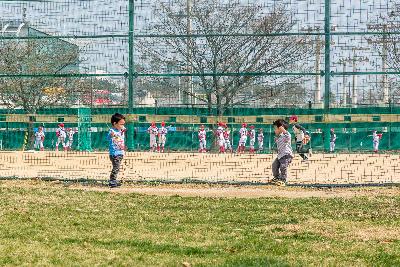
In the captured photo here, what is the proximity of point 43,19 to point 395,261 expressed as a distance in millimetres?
12485

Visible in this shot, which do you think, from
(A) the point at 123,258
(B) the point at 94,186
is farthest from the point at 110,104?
(A) the point at 123,258

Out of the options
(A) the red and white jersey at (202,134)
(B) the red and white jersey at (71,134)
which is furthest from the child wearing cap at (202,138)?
(B) the red and white jersey at (71,134)

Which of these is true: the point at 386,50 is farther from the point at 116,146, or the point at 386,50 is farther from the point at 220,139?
the point at 220,139

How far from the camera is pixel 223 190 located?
1617 cm

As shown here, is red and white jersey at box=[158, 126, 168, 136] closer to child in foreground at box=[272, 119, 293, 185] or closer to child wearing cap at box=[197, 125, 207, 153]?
child wearing cap at box=[197, 125, 207, 153]

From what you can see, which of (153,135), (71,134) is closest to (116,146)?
(153,135)

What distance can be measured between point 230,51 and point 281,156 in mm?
3804

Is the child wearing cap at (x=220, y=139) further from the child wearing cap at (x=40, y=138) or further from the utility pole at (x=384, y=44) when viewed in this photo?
the utility pole at (x=384, y=44)

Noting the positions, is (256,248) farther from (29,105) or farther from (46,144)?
(46,144)

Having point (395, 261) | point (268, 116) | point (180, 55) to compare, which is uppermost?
point (180, 55)

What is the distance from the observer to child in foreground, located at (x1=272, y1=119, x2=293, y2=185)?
1744 centimetres

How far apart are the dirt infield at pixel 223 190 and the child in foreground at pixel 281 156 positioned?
855mm

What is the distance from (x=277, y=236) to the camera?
31.2ft

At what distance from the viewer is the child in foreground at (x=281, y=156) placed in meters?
17.4
